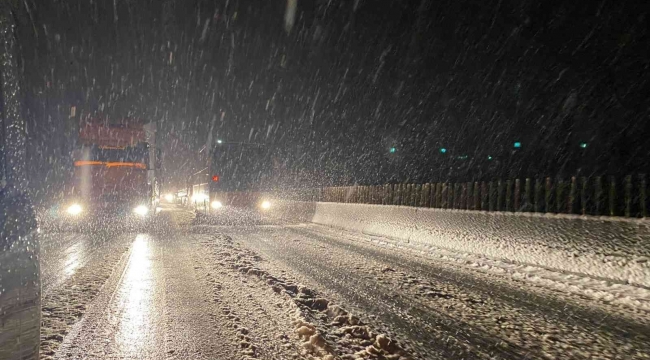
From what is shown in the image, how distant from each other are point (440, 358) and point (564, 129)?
19331 millimetres

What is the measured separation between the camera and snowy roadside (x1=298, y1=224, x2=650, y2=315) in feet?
16.8

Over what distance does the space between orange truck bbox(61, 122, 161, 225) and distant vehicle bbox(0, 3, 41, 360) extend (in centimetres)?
1854

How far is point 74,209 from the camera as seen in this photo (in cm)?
1886

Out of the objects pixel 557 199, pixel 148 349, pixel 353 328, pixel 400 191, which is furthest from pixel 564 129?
pixel 148 349

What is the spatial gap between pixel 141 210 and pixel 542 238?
766 inches

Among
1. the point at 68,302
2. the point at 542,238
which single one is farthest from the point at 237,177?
the point at 68,302

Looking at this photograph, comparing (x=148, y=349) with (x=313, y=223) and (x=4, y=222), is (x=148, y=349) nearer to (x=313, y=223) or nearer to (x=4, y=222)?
(x=4, y=222)

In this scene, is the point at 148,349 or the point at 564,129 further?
the point at 564,129

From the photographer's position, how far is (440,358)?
11.6 feet

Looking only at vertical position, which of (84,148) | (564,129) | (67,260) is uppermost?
(564,129)

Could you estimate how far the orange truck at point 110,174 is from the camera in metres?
19.1

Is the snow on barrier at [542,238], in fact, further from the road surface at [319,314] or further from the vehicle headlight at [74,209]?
the vehicle headlight at [74,209]

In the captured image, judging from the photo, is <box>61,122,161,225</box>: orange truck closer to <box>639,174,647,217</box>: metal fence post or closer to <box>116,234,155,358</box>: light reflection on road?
<box>116,234,155,358</box>: light reflection on road

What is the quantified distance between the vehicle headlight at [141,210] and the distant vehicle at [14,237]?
2065 cm
